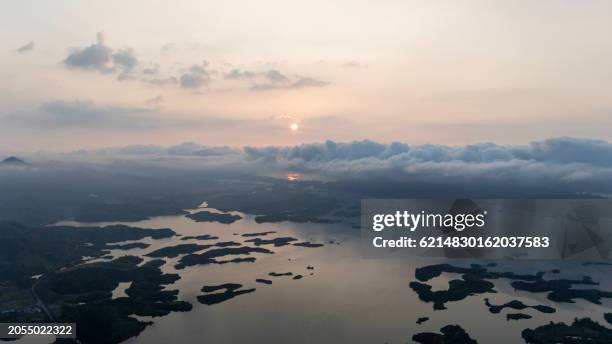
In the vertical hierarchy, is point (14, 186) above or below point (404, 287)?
above

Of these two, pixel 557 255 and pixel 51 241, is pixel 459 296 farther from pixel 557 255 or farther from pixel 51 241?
pixel 51 241

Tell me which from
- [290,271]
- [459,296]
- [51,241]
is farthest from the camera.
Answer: [51,241]

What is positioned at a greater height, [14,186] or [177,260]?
[14,186]

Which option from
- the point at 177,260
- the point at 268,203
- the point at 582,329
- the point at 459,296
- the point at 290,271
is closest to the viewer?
the point at 582,329

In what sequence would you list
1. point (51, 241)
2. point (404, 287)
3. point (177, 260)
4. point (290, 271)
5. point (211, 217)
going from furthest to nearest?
point (211, 217) → point (51, 241) → point (177, 260) → point (290, 271) → point (404, 287)

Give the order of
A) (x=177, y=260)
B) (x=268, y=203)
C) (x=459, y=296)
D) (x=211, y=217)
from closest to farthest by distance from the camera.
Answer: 1. (x=459, y=296)
2. (x=177, y=260)
3. (x=211, y=217)
4. (x=268, y=203)

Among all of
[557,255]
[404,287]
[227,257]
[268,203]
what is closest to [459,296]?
[404,287]

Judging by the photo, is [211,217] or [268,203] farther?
[268,203]

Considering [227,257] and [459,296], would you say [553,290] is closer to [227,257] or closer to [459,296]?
[459,296]

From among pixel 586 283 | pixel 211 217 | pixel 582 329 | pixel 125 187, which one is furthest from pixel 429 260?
pixel 125 187
